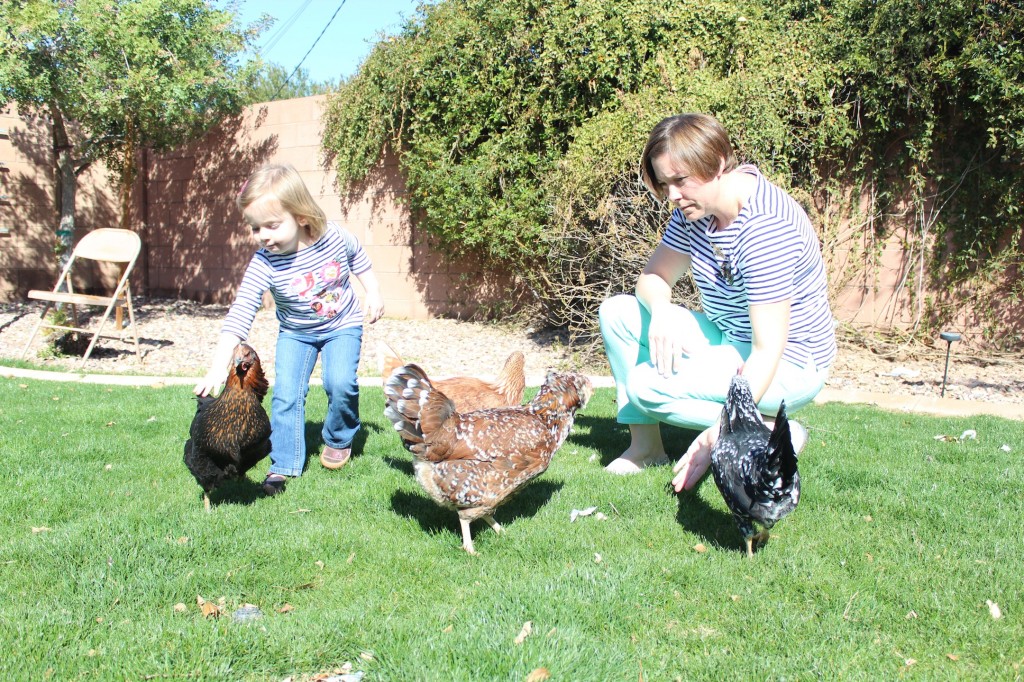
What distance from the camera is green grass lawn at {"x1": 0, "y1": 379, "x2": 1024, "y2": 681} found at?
2490 mm

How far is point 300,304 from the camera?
4348 mm

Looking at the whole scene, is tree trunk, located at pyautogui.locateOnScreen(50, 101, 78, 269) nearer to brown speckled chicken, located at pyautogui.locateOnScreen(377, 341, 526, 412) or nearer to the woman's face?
brown speckled chicken, located at pyautogui.locateOnScreen(377, 341, 526, 412)

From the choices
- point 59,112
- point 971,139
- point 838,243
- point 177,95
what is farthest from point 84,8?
point 971,139

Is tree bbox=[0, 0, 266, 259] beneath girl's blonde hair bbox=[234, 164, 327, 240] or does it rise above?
above

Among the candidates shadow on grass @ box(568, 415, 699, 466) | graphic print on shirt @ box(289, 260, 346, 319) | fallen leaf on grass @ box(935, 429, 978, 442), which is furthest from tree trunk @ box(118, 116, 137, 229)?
fallen leaf on grass @ box(935, 429, 978, 442)

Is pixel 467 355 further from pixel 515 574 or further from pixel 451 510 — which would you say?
pixel 515 574

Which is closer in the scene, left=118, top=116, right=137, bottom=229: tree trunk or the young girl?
the young girl

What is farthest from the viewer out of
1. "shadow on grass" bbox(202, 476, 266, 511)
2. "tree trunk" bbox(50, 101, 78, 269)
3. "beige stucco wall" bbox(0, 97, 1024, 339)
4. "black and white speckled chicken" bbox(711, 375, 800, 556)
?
"beige stucco wall" bbox(0, 97, 1024, 339)

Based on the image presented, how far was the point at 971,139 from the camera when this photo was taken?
25.5ft

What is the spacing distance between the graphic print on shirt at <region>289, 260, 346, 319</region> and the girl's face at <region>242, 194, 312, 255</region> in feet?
0.78

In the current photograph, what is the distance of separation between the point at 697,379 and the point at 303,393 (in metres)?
2.29

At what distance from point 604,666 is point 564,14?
7.97 meters

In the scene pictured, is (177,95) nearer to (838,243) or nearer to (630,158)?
(630,158)

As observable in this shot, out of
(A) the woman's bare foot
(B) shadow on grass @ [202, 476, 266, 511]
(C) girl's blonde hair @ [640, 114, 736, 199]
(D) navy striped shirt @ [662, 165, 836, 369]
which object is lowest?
(B) shadow on grass @ [202, 476, 266, 511]
